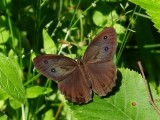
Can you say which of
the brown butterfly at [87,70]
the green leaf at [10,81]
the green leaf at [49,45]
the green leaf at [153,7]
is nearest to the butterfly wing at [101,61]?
the brown butterfly at [87,70]

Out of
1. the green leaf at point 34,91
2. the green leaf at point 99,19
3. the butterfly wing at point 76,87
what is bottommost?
the green leaf at point 34,91

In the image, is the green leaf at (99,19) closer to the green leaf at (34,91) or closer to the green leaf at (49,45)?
the green leaf at (49,45)

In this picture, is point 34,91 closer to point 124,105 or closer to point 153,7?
point 124,105

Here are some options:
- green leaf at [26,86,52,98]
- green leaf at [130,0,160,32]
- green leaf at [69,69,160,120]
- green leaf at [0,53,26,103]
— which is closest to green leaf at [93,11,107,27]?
green leaf at [26,86,52,98]

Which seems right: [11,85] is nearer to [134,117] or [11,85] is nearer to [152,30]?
[134,117]

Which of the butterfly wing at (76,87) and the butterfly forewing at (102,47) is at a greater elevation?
the butterfly forewing at (102,47)

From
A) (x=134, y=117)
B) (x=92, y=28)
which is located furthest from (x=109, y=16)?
(x=134, y=117)

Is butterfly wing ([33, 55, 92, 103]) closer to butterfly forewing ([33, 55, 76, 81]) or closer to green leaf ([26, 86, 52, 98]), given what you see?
butterfly forewing ([33, 55, 76, 81])
